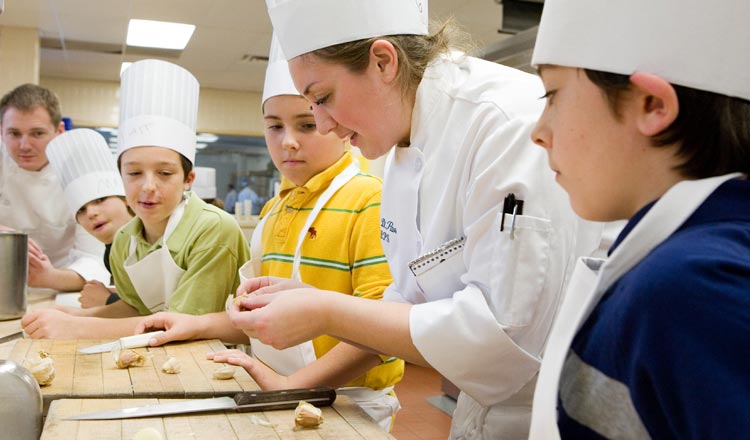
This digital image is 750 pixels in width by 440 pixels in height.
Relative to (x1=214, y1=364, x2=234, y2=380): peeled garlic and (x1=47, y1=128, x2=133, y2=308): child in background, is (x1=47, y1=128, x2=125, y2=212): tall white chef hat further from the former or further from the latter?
(x1=214, y1=364, x2=234, y2=380): peeled garlic

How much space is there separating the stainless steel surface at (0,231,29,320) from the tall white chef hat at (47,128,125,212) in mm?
729

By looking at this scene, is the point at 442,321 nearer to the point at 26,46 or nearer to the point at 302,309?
the point at 302,309

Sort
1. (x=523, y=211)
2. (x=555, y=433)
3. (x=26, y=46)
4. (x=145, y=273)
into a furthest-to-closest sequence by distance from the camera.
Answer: (x=26, y=46), (x=145, y=273), (x=523, y=211), (x=555, y=433)

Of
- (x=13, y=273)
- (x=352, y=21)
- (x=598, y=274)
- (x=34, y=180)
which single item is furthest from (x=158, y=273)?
(x=34, y=180)

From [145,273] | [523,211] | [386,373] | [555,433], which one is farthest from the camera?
[145,273]

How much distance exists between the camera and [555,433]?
1.81 feet

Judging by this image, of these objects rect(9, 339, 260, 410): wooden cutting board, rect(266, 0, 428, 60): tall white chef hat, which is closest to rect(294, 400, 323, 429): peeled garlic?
rect(9, 339, 260, 410): wooden cutting board

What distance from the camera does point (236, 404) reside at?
0.92m

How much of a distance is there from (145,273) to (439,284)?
1021 millimetres


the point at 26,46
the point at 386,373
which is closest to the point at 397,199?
the point at 386,373

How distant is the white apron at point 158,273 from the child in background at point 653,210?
4.07 feet

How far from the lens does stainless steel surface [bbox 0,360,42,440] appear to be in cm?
81

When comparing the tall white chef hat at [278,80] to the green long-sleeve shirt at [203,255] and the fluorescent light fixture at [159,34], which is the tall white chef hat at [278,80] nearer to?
the green long-sleeve shirt at [203,255]

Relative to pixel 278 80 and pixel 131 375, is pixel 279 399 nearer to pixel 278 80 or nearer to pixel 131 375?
pixel 131 375
